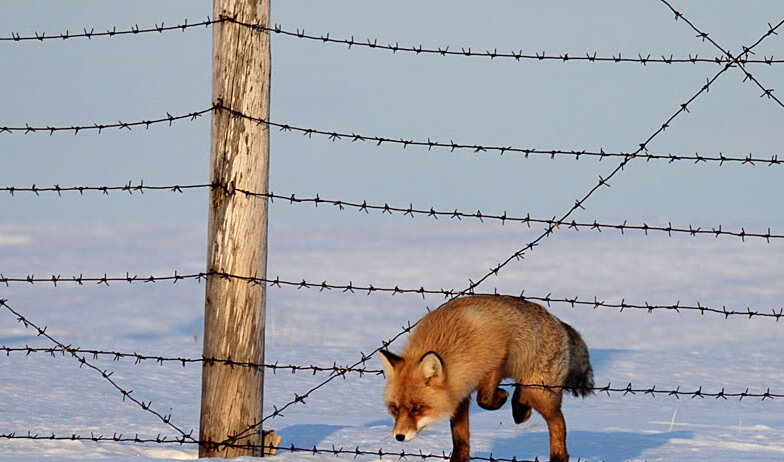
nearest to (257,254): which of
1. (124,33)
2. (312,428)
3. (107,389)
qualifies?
(124,33)

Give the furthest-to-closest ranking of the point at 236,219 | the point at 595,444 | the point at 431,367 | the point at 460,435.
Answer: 1. the point at 595,444
2. the point at 460,435
3. the point at 236,219
4. the point at 431,367

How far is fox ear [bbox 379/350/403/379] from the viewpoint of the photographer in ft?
20.1

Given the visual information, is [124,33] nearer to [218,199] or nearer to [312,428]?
[218,199]

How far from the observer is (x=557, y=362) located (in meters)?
6.41

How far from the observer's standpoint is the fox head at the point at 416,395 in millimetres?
6035

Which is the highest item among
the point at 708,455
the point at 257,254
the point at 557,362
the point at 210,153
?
the point at 210,153

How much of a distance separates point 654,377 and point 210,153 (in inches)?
339

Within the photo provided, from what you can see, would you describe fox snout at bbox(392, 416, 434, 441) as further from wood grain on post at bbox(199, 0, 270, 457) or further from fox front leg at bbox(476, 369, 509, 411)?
wood grain on post at bbox(199, 0, 270, 457)

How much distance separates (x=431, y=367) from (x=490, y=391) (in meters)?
0.40

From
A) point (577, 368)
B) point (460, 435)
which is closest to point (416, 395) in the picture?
point (460, 435)

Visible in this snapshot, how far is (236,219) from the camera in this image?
6262mm

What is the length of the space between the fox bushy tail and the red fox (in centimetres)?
4

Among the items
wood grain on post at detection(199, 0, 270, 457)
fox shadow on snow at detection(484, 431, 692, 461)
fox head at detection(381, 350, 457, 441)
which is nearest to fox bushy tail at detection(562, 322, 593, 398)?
fox head at detection(381, 350, 457, 441)

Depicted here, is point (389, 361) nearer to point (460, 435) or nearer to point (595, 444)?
point (460, 435)
